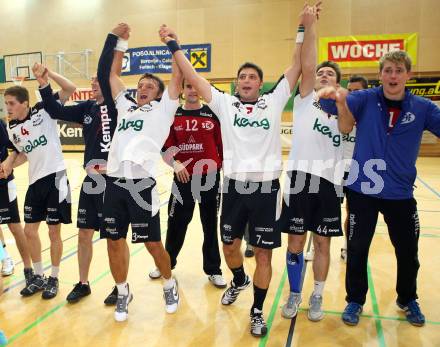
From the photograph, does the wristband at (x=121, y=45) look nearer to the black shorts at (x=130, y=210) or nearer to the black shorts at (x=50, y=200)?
the black shorts at (x=130, y=210)

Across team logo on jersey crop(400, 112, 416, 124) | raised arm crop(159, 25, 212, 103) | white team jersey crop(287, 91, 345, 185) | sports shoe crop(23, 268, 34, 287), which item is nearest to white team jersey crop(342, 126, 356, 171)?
white team jersey crop(287, 91, 345, 185)

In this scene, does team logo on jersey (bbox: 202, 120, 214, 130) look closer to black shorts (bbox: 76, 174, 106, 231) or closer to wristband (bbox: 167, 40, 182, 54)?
wristband (bbox: 167, 40, 182, 54)

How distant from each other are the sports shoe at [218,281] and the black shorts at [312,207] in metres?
1.19

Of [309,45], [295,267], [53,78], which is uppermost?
[309,45]

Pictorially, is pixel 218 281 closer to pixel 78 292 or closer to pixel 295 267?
pixel 295 267

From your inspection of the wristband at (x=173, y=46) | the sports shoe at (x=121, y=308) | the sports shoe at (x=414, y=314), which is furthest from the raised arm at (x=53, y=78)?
the sports shoe at (x=414, y=314)

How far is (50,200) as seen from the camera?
4031 mm

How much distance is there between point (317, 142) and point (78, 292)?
274 cm

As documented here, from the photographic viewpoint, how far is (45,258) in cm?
515

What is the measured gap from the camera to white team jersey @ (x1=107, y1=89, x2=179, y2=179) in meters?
3.45

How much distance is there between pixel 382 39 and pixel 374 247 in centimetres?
1201

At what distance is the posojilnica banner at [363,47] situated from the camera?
15.0 metres

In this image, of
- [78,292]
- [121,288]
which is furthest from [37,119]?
[121,288]

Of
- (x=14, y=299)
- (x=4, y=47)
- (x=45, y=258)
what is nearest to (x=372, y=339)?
(x=14, y=299)
